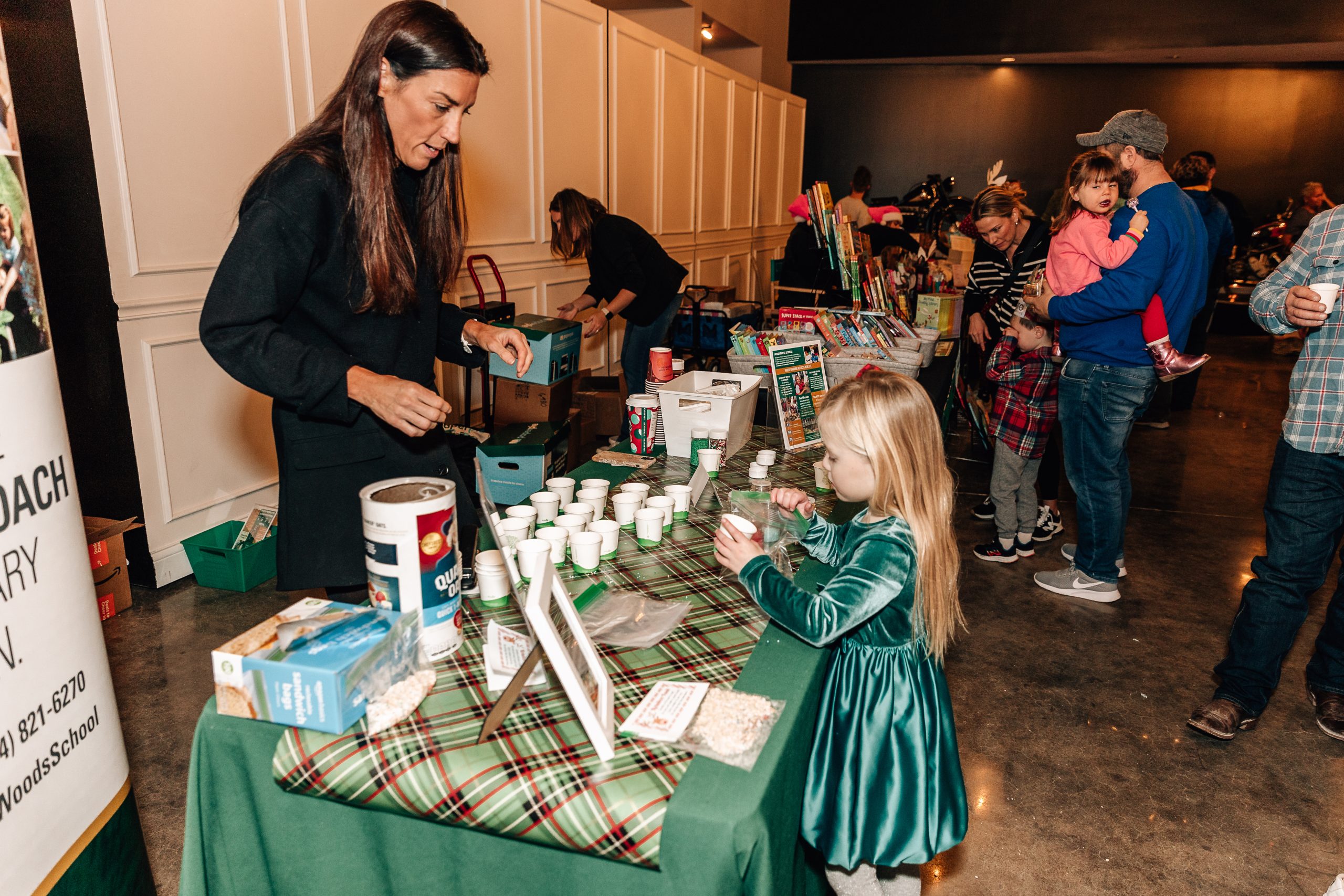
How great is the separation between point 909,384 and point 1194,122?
12318 mm

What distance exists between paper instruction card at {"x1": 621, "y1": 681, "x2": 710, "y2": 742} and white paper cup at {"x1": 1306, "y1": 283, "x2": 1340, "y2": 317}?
1830 mm

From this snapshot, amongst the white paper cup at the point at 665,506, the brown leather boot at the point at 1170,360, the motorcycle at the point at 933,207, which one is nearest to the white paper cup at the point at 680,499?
the white paper cup at the point at 665,506

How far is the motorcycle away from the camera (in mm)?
9242

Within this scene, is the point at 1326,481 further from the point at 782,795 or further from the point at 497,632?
the point at 497,632

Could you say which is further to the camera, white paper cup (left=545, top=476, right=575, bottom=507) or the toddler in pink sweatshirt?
the toddler in pink sweatshirt

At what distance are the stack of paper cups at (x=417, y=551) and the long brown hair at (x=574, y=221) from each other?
12.3 ft

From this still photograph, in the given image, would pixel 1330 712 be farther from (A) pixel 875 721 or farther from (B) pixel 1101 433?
(A) pixel 875 721

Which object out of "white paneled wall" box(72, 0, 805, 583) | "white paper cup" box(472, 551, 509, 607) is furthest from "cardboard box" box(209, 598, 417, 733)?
"white paneled wall" box(72, 0, 805, 583)

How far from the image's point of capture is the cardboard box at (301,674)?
1.04 meters

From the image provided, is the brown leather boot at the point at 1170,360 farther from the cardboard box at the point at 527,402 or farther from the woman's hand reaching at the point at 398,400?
the cardboard box at the point at 527,402

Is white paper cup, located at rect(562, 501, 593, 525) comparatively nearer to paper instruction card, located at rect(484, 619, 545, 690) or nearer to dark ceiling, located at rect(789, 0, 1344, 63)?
paper instruction card, located at rect(484, 619, 545, 690)

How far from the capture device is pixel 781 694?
3.92 feet

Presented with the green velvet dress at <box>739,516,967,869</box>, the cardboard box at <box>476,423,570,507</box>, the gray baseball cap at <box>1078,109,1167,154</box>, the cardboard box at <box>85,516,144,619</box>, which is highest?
the gray baseball cap at <box>1078,109,1167,154</box>

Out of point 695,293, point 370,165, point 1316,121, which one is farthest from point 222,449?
point 1316,121
